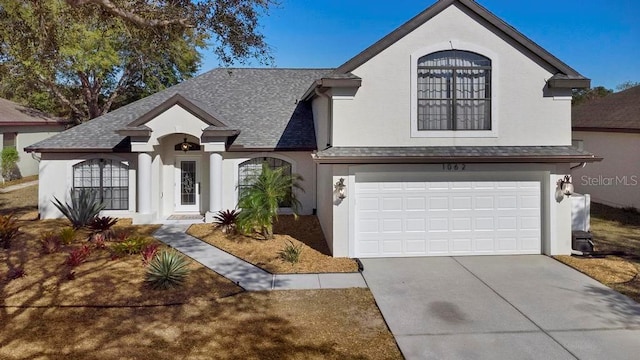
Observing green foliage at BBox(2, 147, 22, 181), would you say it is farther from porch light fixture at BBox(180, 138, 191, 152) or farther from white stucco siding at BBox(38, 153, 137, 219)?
porch light fixture at BBox(180, 138, 191, 152)

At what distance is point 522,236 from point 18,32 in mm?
15857

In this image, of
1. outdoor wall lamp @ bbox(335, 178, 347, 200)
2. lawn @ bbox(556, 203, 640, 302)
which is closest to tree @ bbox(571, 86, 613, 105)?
Answer: lawn @ bbox(556, 203, 640, 302)

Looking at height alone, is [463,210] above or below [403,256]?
above

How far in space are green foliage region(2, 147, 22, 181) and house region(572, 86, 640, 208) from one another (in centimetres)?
3167

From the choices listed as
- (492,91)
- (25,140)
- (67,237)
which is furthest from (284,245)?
(25,140)

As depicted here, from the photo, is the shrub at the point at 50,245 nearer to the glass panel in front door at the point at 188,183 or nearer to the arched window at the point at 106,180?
the arched window at the point at 106,180

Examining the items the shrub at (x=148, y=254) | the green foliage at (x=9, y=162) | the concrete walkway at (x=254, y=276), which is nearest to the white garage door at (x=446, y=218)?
the concrete walkway at (x=254, y=276)

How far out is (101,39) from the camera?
30.4m

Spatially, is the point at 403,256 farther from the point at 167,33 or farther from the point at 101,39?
the point at 101,39

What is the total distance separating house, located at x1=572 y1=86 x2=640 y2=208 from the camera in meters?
19.7

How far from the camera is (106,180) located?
17594 millimetres

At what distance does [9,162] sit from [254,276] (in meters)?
24.1

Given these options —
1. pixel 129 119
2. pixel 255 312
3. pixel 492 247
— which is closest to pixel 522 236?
pixel 492 247

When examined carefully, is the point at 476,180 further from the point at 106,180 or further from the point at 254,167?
the point at 106,180
